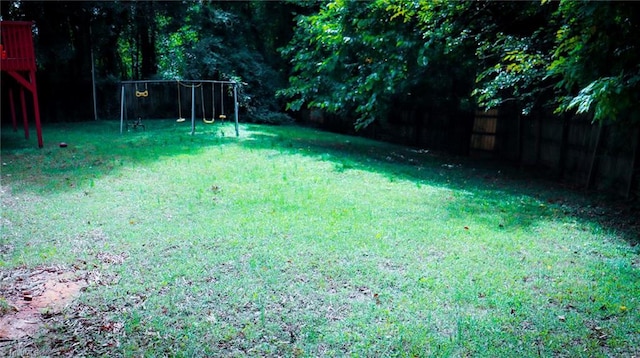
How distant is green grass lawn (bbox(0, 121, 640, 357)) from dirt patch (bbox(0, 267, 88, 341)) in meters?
0.12

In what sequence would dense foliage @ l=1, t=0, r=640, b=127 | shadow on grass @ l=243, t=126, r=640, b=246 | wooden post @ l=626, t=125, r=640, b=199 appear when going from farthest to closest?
1. wooden post @ l=626, t=125, r=640, b=199
2. shadow on grass @ l=243, t=126, r=640, b=246
3. dense foliage @ l=1, t=0, r=640, b=127

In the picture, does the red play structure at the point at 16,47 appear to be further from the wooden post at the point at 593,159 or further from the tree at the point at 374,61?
the wooden post at the point at 593,159

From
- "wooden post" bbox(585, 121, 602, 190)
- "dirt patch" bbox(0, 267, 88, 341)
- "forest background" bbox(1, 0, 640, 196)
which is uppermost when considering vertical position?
"forest background" bbox(1, 0, 640, 196)

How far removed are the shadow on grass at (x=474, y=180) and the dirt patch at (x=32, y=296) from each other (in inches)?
185

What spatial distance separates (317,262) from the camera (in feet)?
14.1

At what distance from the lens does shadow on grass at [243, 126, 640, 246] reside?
244 inches

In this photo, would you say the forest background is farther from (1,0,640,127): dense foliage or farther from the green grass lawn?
the green grass lawn

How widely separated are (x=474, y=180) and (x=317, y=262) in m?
5.48

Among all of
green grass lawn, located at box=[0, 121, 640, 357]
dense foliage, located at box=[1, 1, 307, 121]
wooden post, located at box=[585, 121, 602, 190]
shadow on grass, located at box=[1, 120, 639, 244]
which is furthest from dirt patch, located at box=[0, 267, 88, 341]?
dense foliage, located at box=[1, 1, 307, 121]

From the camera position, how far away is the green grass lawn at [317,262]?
304 cm

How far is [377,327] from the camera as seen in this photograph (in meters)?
3.18

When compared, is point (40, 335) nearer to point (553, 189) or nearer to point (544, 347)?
point (544, 347)

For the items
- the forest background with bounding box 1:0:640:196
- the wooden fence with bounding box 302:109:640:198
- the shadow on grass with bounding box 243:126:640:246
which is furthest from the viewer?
the wooden fence with bounding box 302:109:640:198

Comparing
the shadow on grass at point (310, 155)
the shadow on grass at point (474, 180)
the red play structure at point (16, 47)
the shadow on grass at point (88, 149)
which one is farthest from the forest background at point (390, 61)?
the red play structure at point (16, 47)
